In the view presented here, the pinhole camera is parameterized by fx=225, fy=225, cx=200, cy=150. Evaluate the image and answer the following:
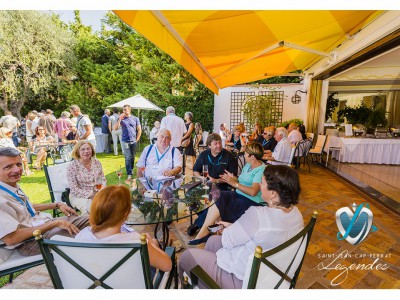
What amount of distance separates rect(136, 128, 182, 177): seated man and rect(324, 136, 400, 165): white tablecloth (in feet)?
17.9

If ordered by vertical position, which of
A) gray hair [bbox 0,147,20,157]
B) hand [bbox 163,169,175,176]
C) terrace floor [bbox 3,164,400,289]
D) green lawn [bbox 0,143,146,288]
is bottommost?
green lawn [bbox 0,143,146,288]

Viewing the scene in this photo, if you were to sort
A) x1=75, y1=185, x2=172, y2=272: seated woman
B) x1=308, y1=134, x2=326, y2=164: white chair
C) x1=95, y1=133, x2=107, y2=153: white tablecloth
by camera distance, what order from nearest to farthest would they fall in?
x1=75, y1=185, x2=172, y2=272: seated woman
x1=308, y1=134, x2=326, y2=164: white chair
x1=95, y1=133, x2=107, y2=153: white tablecloth

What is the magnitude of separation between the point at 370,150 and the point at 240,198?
19.6 ft

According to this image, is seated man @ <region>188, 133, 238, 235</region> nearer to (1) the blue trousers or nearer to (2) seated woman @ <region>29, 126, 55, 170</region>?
(1) the blue trousers

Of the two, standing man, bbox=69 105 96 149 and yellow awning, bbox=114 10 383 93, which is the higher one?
yellow awning, bbox=114 10 383 93

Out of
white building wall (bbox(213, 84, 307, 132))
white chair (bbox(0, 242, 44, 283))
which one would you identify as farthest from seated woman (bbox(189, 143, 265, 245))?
white building wall (bbox(213, 84, 307, 132))

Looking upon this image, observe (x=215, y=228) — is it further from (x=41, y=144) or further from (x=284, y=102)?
(x=284, y=102)

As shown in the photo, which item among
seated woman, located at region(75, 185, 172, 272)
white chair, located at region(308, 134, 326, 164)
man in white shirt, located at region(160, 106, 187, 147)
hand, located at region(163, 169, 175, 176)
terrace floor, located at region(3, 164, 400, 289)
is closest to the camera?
seated woman, located at region(75, 185, 172, 272)

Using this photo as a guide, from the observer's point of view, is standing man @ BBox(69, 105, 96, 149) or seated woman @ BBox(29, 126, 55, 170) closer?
standing man @ BBox(69, 105, 96, 149)

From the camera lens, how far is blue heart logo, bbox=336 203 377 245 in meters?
2.71

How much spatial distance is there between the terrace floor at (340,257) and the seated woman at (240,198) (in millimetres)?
480

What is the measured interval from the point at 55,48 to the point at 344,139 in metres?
12.4

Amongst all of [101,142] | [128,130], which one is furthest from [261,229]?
[101,142]
